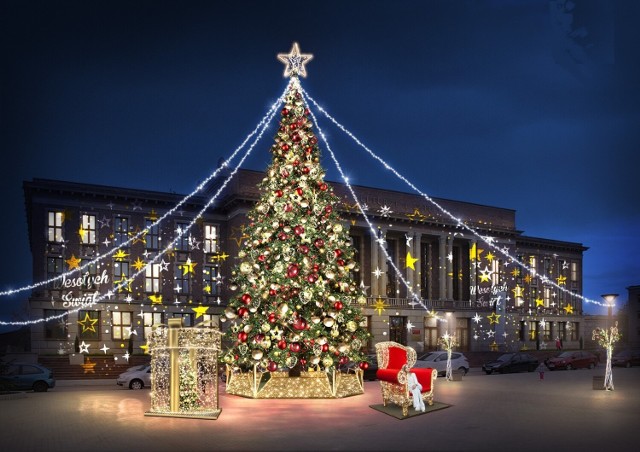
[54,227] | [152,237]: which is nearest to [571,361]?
[152,237]

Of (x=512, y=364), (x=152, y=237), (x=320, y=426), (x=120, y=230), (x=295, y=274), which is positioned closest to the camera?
(x=320, y=426)

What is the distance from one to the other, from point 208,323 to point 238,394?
15.1ft

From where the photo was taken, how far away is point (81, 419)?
48.9 feet

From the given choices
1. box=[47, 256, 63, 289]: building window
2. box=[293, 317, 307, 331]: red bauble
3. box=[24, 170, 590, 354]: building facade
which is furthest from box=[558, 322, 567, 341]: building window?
box=[293, 317, 307, 331]: red bauble

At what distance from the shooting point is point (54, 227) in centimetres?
4091

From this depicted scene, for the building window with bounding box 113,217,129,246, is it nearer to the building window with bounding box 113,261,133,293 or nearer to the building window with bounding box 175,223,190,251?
the building window with bounding box 113,261,133,293

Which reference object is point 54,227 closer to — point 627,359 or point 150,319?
point 150,319

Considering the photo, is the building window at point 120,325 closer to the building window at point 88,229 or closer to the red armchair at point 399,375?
the building window at point 88,229

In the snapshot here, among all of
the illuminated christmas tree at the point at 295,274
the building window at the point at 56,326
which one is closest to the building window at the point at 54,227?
the building window at the point at 56,326

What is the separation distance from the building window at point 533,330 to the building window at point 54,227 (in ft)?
144

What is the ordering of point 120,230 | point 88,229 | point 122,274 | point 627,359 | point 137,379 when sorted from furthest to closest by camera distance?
point 627,359 < point 120,230 < point 122,274 < point 88,229 < point 137,379

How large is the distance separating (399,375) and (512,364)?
24028mm

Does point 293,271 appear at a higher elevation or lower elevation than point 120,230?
lower

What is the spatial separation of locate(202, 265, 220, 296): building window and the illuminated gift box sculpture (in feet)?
100
